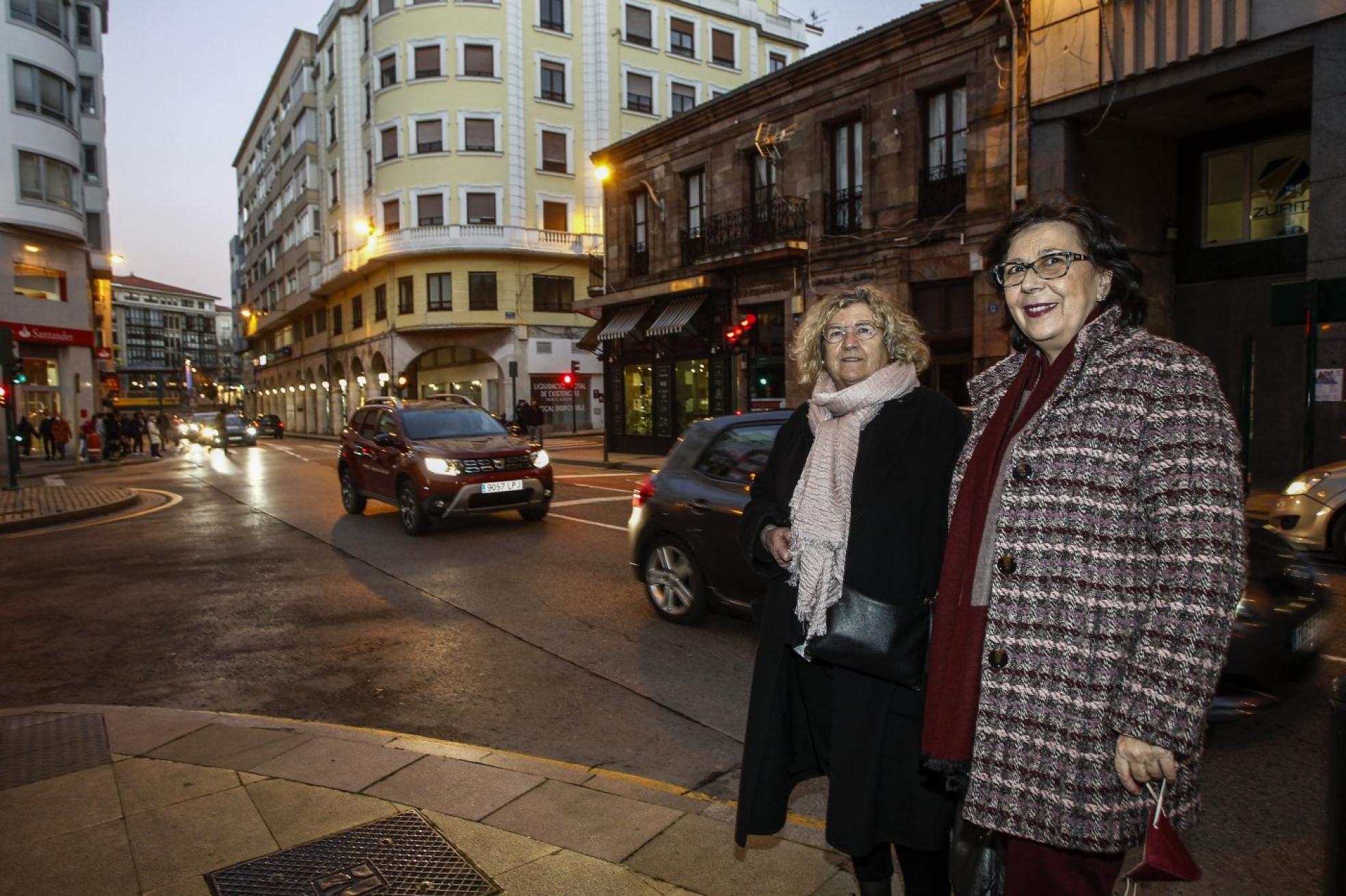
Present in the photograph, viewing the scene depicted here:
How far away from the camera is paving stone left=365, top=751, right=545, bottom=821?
10.9 feet

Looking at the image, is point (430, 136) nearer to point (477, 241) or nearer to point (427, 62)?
point (427, 62)

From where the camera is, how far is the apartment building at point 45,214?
29.6 metres

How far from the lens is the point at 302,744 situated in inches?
156

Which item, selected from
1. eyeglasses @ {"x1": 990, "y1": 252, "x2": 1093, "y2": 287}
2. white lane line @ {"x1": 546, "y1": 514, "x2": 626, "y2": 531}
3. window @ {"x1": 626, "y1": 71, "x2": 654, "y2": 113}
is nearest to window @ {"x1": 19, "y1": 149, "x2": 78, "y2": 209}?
window @ {"x1": 626, "y1": 71, "x2": 654, "y2": 113}

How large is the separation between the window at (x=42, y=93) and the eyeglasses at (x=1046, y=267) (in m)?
38.3

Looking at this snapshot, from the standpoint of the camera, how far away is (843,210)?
64.8 feet

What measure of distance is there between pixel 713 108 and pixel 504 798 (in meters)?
21.6

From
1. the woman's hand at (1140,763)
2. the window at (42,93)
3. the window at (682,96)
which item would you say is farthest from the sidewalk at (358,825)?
the window at (682,96)

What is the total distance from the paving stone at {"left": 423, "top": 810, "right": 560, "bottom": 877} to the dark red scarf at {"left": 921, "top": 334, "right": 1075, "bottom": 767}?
5.16 ft

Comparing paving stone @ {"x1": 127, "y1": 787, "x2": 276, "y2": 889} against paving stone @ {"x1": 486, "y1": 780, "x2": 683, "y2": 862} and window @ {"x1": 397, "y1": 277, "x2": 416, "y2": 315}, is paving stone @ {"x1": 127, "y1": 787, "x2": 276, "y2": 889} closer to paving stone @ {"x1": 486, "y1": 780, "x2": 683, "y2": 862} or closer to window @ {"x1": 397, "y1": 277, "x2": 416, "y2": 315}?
paving stone @ {"x1": 486, "y1": 780, "x2": 683, "y2": 862}

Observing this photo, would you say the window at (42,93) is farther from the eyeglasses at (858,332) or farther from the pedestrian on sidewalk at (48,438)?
the eyeglasses at (858,332)

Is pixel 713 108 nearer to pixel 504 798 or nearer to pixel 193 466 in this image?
pixel 193 466

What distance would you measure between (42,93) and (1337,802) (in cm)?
4028

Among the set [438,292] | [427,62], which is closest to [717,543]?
[438,292]
